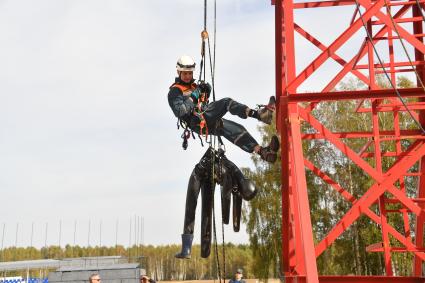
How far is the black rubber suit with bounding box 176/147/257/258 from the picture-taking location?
596 cm

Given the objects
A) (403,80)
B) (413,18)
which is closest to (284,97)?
(413,18)

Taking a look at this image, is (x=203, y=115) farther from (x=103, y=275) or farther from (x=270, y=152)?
(x=103, y=275)

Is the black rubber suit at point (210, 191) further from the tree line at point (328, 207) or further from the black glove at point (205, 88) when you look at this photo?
the tree line at point (328, 207)

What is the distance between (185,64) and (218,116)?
0.71 m

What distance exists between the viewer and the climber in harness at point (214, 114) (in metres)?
5.73

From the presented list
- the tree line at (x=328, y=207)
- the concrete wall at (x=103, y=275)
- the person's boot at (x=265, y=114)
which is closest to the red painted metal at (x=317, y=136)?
the person's boot at (x=265, y=114)

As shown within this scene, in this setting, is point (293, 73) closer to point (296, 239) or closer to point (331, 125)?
point (296, 239)

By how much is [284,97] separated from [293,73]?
1.37 feet

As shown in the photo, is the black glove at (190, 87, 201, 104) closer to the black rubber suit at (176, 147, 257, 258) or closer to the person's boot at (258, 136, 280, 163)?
the black rubber suit at (176, 147, 257, 258)

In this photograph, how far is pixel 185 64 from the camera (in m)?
5.98

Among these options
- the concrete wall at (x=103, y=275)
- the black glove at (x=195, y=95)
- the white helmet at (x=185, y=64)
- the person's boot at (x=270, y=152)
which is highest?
the white helmet at (x=185, y=64)

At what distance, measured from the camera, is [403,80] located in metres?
25.6

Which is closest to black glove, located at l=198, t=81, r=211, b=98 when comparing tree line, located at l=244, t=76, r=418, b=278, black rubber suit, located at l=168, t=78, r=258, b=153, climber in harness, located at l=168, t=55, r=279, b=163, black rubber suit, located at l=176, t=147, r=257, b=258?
climber in harness, located at l=168, t=55, r=279, b=163

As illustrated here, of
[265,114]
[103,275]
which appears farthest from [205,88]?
[103,275]
